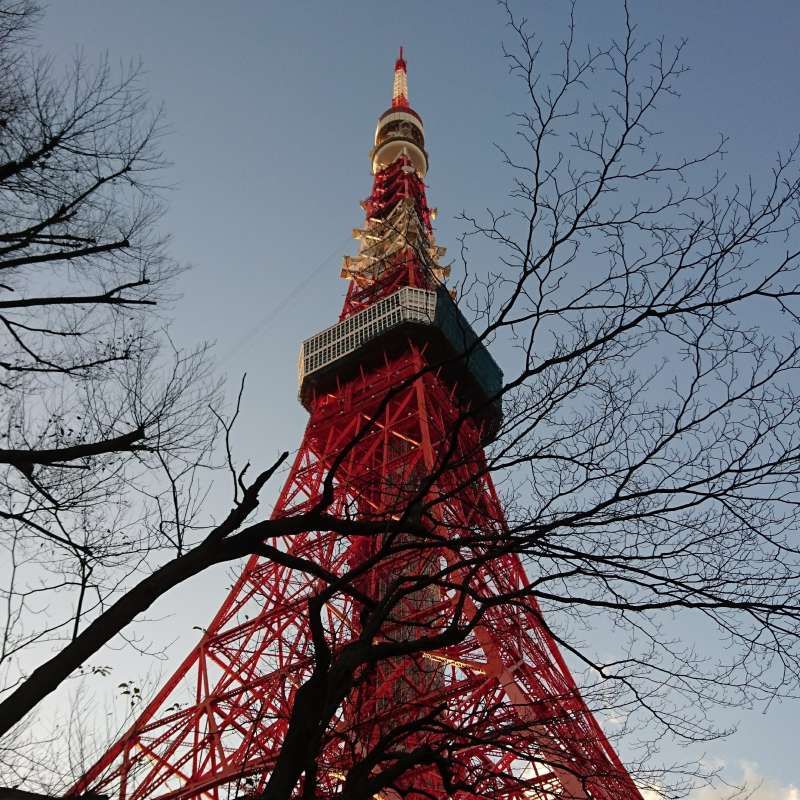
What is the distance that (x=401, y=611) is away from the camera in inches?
298

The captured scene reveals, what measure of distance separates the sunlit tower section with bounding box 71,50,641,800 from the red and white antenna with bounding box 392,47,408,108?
6833mm

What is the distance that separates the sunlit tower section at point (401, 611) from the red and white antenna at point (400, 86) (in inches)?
269

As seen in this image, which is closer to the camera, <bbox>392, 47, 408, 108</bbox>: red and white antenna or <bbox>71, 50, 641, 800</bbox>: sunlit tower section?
<bbox>71, 50, 641, 800</bbox>: sunlit tower section

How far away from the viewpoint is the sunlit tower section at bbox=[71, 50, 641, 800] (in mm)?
3941

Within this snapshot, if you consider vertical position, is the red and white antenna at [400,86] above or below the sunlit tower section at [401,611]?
above

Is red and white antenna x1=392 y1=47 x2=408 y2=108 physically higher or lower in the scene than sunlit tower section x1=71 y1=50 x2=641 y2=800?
higher

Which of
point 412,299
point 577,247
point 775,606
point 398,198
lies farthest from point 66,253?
point 398,198

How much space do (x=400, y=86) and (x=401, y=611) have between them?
37636mm

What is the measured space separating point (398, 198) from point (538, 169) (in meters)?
31.3

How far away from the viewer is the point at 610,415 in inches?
168

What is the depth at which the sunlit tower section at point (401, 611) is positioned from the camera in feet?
12.9

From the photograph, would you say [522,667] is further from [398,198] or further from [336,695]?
[398,198]

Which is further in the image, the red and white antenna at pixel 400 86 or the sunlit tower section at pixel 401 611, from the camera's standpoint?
the red and white antenna at pixel 400 86

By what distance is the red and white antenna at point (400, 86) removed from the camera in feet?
127
